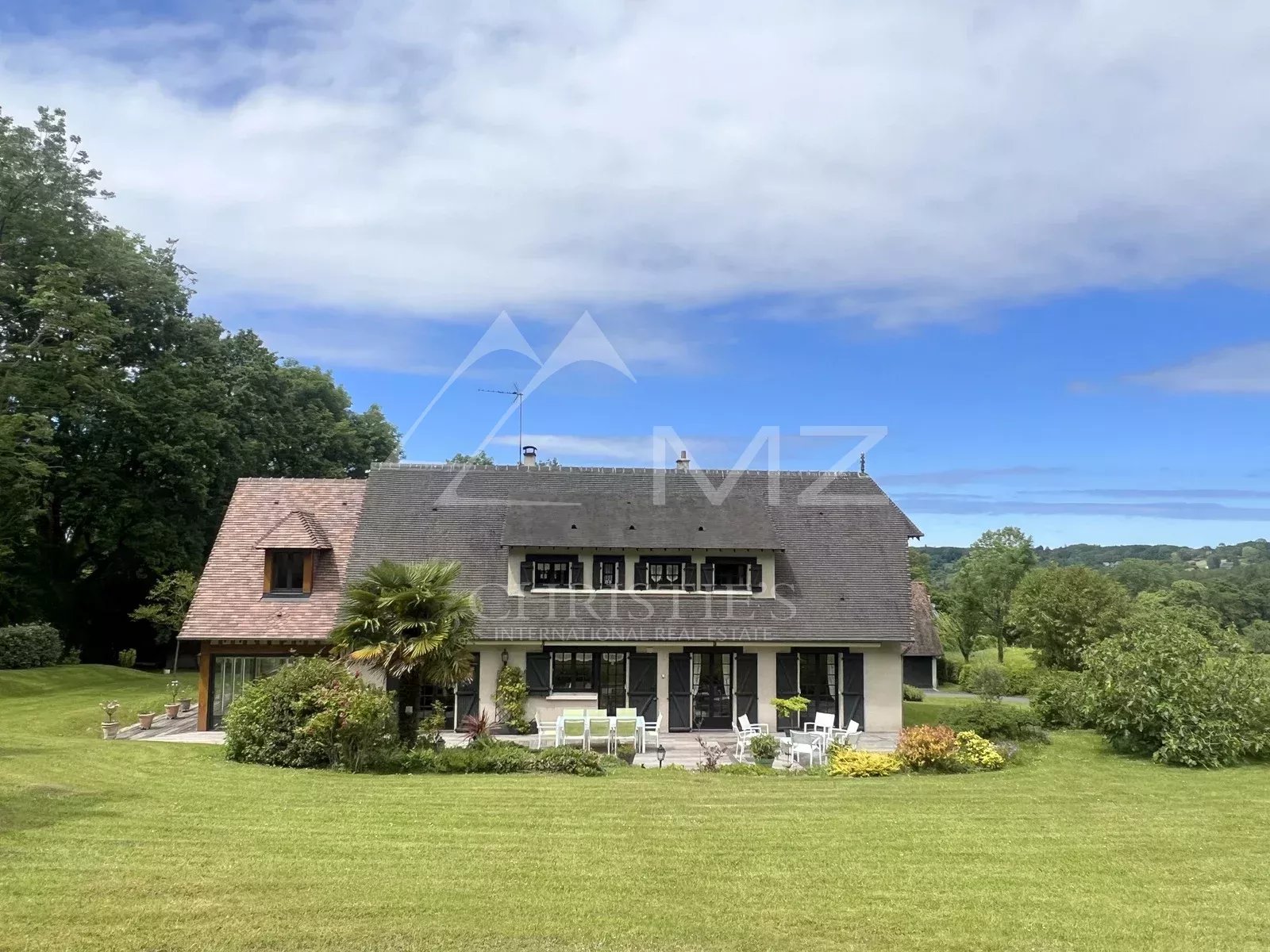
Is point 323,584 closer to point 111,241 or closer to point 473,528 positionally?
point 473,528

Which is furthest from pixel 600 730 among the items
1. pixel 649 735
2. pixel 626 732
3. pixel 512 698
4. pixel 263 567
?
pixel 263 567

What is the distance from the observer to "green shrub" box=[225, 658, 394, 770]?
1563 cm

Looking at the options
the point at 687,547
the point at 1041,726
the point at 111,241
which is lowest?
the point at 1041,726

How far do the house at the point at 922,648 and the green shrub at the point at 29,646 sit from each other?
31125mm

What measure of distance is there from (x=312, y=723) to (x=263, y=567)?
8.83 metres

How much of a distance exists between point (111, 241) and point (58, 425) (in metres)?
7.16

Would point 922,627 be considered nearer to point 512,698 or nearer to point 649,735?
point 649,735

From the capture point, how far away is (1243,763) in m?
16.9

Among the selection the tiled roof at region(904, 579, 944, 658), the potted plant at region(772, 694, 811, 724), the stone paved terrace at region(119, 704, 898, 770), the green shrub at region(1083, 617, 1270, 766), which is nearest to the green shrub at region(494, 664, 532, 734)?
the stone paved terrace at region(119, 704, 898, 770)

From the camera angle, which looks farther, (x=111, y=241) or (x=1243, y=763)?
(x=111, y=241)

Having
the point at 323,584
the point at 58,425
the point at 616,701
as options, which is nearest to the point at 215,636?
the point at 323,584

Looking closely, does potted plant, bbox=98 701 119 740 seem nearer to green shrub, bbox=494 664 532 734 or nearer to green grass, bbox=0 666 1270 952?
green grass, bbox=0 666 1270 952

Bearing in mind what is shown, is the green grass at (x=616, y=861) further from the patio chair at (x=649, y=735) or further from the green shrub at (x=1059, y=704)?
the green shrub at (x=1059, y=704)

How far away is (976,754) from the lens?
16625mm
